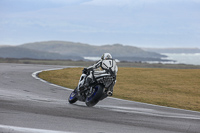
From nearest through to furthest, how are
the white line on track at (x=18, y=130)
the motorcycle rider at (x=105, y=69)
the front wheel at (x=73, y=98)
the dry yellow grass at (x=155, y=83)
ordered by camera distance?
the white line on track at (x=18, y=130) < the motorcycle rider at (x=105, y=69) < the front wheel at (x=73, y=98) < the dry yellow grass at (x=155, y=83)

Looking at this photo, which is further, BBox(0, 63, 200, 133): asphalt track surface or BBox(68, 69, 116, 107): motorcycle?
BBox(68, 69, 116, 107): motorcycle

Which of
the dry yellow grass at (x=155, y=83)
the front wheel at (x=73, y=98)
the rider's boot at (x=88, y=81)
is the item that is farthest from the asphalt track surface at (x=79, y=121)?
the dry yellow grass at (x=155, y=83)

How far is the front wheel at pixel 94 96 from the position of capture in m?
10.2

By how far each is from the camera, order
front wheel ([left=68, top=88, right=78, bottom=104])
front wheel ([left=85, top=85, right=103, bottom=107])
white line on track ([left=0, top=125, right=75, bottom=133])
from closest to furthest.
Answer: white line on track ([left=0, top=125, right=75, bottom=133]) → front wheel ([left=85, top=85, right=103, bottom=107]) → front wheel ([left=68, top=88, right=78, bottom=104])

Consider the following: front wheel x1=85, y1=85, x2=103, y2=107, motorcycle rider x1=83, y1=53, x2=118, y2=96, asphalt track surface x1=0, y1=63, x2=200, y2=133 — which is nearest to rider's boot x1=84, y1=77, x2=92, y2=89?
motorcycle rider x1=83, y1=53, x2=118, y2=96

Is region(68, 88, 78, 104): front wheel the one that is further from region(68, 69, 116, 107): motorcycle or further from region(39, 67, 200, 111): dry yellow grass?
region(39, 67, 200, 111): dry yellow grass

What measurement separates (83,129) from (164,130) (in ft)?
5.75

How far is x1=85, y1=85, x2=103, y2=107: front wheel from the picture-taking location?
10.2 metres

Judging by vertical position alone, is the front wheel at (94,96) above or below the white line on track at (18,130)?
above

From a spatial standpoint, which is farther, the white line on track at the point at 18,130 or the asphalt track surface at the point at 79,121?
the asphalt track surface at the point at 79,121

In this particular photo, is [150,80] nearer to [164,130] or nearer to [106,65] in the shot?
[106,65]

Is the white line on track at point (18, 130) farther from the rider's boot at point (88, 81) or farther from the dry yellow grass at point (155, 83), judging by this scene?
the dry yellow grass at point (155, 83)

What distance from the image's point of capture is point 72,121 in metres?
7.89

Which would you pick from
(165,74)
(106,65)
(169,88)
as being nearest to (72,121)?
(106,65)
